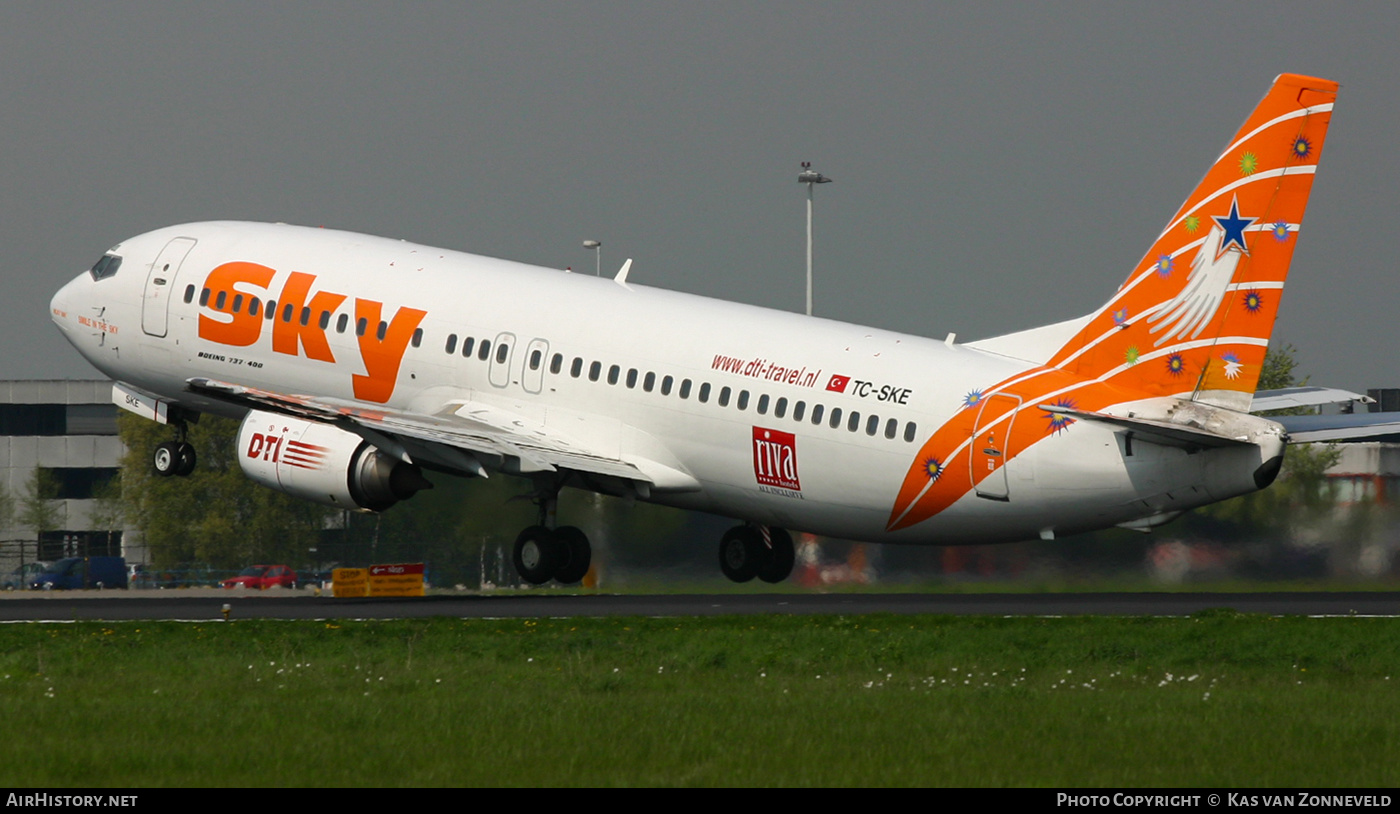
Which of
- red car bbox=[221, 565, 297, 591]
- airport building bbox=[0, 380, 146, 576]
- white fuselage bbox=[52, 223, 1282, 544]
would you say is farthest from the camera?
airport building bbox=[0, 380, 146, 576]

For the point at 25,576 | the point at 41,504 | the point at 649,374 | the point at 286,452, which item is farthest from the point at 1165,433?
the point at 41,504

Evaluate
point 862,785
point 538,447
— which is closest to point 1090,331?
point 538,447

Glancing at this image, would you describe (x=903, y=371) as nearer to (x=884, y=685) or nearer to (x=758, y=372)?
(x=758, y=372)

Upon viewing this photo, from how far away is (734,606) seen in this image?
3925cm

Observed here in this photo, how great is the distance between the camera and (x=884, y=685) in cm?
2405

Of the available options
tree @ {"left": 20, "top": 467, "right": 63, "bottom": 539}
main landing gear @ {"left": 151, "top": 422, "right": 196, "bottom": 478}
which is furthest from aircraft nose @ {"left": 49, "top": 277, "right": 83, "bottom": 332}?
tree @ {"left": 20, "top": 467, "right": 63, "bottom": 539}

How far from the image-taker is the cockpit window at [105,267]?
44744mm

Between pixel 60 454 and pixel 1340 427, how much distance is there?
87228 millimetres

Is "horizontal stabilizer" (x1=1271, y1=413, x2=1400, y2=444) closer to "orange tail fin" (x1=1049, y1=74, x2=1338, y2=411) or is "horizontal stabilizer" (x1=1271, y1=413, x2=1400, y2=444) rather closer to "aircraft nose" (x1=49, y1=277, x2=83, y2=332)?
"orange tail fin" (x1=1049, y1=74, x2=1338, y2=411)

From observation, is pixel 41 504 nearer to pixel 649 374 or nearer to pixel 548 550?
pixel 548 550

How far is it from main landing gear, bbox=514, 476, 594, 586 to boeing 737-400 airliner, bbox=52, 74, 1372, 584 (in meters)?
0.06

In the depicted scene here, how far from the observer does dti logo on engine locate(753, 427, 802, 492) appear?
3612 cm

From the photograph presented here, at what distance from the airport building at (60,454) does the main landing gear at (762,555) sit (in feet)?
205

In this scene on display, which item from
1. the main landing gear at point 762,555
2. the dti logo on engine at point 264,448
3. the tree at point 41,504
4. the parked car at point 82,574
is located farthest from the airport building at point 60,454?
the main landing gear at point 762,555
